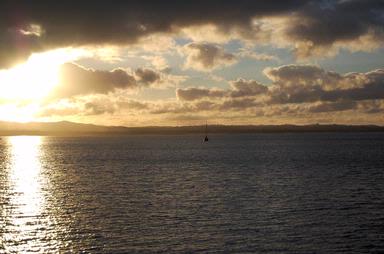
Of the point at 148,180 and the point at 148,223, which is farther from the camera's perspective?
the point at 148,180

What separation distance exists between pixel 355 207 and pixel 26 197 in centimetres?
5370

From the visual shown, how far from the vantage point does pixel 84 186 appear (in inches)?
3861

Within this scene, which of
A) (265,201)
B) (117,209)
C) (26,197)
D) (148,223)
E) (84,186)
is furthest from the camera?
(84,186)

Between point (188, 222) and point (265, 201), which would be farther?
point (265, 201)

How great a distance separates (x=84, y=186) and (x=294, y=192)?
42.2 m

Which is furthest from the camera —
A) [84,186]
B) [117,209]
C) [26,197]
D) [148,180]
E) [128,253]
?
[148,180]

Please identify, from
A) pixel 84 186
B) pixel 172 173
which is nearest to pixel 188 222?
pixel 84 186

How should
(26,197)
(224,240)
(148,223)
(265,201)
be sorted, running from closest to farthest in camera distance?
(224,240) < (148,223) < (265,201) < (26,197)

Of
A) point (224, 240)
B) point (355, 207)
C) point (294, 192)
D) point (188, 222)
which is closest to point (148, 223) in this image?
point (188, 222)

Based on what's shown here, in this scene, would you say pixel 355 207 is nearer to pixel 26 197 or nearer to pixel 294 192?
pixel 294 192

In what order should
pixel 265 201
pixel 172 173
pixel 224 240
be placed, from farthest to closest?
pixel 172 173, pixel 265 201, pixel 224 240

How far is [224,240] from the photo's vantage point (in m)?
50.0

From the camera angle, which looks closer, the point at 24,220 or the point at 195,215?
the point at 24,220

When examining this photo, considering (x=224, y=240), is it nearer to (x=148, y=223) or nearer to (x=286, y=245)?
(x=286, y=245)
